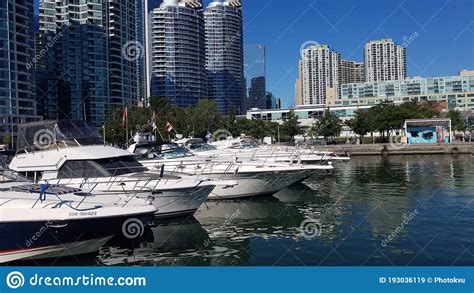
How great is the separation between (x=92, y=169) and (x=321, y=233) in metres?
8.19

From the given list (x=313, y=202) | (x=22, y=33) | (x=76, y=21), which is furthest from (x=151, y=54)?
(x=313, y=202)

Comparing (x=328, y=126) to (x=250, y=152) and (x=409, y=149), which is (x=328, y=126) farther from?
(x=250, y=152)

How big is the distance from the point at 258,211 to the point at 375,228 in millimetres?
5010

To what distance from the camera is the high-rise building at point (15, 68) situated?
8438cm

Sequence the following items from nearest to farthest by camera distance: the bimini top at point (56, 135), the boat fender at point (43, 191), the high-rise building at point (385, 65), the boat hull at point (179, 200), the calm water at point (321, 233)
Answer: the boat fender at point (43, 191) → the calm water at point (321, 233) → the boat hull at point (179, 200) → the bimini top at point (56, 135) → the high-rise building at point (385, 65)

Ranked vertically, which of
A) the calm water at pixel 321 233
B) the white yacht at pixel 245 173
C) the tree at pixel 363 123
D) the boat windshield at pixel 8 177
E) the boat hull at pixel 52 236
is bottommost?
the calm water at pixel 321 233

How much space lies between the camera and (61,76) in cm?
11219

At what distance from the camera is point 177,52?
433 feet

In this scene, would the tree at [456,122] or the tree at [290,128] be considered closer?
the tree at [290,128]

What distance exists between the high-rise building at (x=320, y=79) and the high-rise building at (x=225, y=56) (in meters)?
22.3

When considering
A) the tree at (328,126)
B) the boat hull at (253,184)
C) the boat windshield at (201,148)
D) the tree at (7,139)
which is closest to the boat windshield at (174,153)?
the boat windshield at (201,148)

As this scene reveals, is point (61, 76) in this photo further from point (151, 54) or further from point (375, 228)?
point (375, 228)

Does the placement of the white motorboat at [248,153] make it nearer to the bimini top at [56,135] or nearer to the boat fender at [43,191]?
the bimini top at [56,135]

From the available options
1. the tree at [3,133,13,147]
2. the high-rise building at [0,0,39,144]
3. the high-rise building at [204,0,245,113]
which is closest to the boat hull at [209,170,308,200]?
the tree at [3,133,13,147]
